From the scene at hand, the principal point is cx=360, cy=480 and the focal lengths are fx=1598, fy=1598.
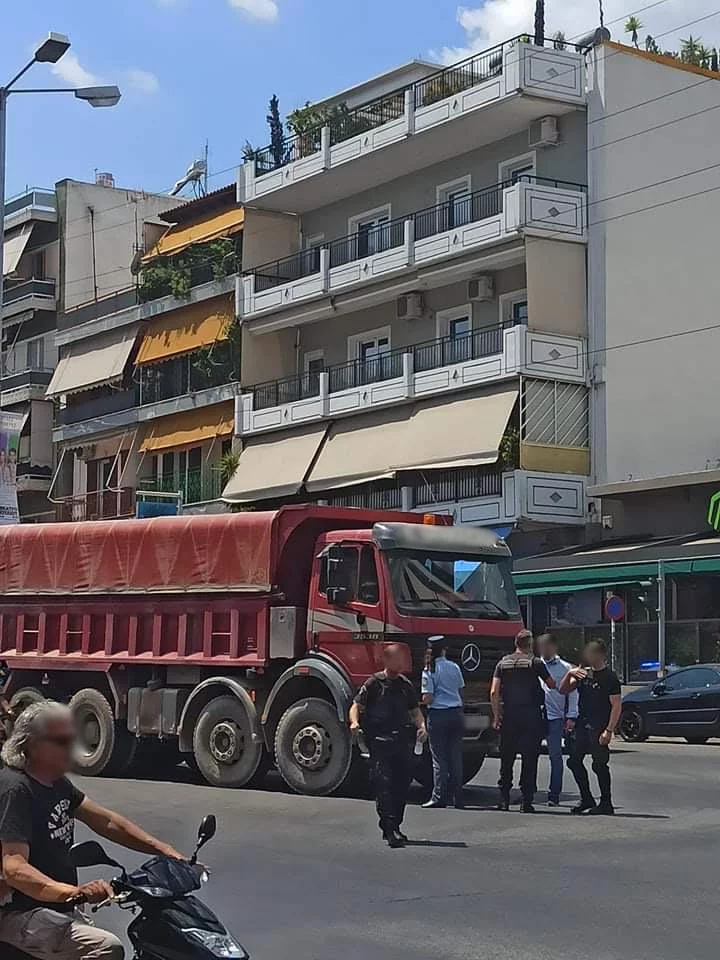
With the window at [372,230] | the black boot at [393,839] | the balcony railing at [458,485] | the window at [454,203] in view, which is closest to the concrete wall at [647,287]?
the balcony railing at [458,485]

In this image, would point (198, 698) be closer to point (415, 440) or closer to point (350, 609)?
point (350, 609)

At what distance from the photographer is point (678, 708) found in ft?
81.9

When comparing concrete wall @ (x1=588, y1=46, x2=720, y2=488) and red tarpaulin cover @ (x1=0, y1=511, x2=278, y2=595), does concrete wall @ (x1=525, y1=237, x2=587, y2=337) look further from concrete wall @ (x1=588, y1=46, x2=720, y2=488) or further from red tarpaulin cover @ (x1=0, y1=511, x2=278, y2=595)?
red tarpaulin cover @ (x1=0, y1=511, x2=278, y2=595)

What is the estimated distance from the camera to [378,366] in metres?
38.7

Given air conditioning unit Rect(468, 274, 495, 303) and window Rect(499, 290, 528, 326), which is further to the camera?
air conditioning unit Rect(468, 274, 495, 303)

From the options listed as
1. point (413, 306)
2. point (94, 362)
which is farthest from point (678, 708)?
point (94, 362)

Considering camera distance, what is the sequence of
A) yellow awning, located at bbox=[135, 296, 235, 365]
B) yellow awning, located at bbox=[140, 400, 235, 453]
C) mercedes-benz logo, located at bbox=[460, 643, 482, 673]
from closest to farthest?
mercedes-benz logo, located at bbox=[460, 643, 482, 673] < yellow awning, located at bbox=[140, 400, 235, 453] < yellow awning, located at bbox=[135, 296, 235, 365]

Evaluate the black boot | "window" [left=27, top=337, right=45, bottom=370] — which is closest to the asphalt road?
the black boot

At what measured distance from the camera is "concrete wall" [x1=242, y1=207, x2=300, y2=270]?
141 feet

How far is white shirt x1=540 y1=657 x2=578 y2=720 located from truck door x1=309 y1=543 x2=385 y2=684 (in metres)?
1.73

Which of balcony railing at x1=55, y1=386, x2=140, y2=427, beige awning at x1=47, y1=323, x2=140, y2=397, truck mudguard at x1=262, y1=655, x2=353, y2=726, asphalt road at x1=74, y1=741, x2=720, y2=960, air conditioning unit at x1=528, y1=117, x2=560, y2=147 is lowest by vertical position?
asphalt road at x1=74, y1=741, x2=720, y2=960

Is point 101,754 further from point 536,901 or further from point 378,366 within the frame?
point 378,366

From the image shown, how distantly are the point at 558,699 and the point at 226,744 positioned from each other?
3.92 metres

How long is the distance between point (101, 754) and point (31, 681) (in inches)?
69.8
